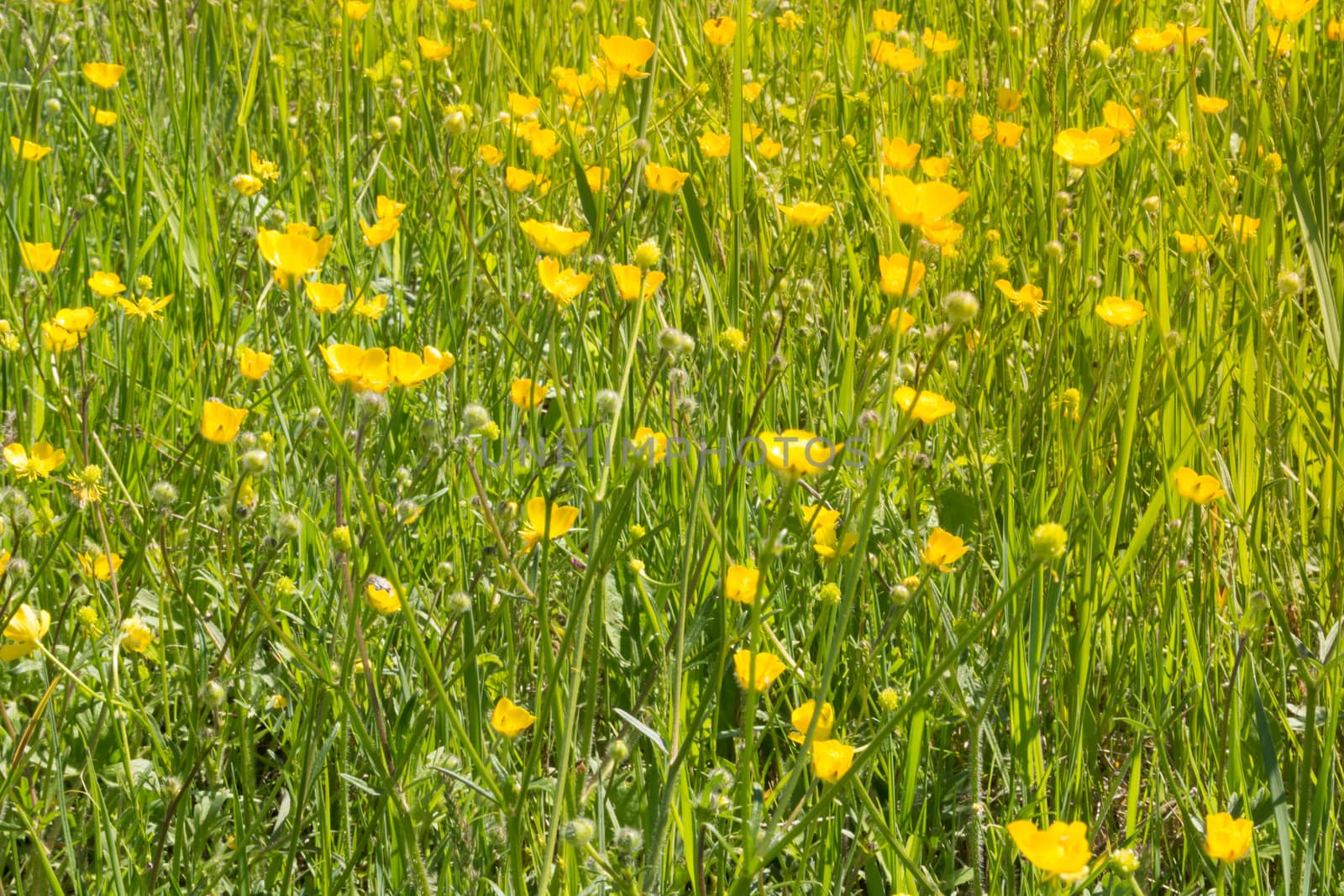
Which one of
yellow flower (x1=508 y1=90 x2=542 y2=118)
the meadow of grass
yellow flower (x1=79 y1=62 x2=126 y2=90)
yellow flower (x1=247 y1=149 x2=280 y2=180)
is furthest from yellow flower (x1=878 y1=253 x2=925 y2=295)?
yellow flower (x1=79 y1=62 x2=126 y2=90)

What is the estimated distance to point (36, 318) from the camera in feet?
6.07

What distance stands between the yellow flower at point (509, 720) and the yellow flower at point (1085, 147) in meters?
1.06

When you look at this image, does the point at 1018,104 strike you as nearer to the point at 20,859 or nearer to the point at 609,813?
the point at 609,813

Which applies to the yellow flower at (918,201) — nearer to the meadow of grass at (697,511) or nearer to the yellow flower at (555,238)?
the meadow of grass at (697,511)

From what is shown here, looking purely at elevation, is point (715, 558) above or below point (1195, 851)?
above

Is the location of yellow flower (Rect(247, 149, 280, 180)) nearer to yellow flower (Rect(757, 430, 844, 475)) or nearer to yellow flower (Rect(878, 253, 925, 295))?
yellow flower (Rect(878, 253, 925, 295))

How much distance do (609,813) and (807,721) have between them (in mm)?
234

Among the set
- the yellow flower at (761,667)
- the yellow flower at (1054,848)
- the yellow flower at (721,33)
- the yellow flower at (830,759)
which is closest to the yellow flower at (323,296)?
the yellow flower at (761,667)

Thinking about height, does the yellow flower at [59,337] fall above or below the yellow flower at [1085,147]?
below

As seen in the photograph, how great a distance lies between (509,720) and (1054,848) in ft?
1.40

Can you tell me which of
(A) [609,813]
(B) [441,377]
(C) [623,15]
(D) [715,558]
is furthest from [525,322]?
(C) [623,15]

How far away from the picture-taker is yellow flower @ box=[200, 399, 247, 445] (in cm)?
105

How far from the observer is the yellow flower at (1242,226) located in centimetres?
146

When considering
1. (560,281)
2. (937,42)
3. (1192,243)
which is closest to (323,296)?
(560,281)
